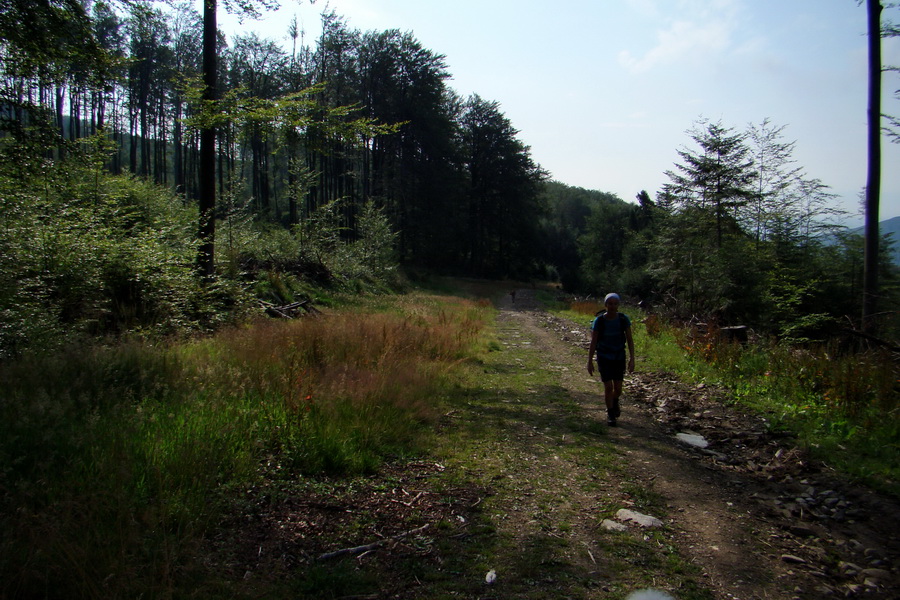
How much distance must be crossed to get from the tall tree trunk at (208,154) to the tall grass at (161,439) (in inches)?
168

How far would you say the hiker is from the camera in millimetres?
6609

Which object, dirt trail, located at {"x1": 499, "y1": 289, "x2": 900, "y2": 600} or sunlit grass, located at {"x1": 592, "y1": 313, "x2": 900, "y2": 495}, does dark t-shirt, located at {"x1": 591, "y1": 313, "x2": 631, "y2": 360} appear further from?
sunlit grass, located at {"x1": 592, "y1": 313, "x2": 900, "y2": 495}

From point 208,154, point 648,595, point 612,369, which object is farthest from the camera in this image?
point 208,154

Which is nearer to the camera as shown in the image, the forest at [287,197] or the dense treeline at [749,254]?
the forest at [287,197]

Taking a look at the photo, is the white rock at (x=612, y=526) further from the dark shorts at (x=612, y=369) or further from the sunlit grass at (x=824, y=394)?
the dark shorts at (x=612, y=369)

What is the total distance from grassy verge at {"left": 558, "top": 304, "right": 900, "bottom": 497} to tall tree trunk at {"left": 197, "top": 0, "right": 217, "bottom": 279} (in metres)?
11.2

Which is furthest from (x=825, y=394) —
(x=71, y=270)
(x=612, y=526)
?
(x=71, y=270)

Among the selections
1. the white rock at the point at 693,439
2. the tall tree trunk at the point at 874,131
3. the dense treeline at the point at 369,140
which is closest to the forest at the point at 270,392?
the white rock at the point at 693,439

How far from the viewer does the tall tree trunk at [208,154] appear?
10844mm

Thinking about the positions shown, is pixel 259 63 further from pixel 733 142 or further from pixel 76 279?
pixel 76 279

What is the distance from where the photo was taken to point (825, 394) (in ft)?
22.0

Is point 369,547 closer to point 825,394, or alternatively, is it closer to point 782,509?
point 782,509

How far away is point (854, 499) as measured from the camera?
14.2ft

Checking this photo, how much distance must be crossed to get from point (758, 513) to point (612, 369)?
2718mm
